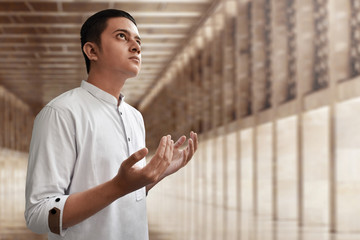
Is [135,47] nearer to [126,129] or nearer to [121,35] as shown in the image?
[121,35]

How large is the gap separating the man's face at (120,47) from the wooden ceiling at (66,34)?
2196 centimetres

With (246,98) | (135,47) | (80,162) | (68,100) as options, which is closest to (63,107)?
(68,100)

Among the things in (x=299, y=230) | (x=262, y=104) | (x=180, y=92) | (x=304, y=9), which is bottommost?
(x=299, y=230)

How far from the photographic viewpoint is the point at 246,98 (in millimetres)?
22625

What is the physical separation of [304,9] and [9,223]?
9.13m

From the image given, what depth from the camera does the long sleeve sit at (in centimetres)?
167

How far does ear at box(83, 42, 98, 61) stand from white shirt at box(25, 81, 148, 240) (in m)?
0.11

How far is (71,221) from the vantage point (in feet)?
5.51

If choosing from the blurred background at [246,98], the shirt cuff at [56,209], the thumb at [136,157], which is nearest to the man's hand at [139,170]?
the thumb at [136,157]

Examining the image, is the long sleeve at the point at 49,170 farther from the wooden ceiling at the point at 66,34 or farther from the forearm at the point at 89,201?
the wooden ceiling at the point at 66,34

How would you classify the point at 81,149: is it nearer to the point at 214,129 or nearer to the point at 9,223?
the point at 9,223

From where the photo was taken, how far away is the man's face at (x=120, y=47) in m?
1.89

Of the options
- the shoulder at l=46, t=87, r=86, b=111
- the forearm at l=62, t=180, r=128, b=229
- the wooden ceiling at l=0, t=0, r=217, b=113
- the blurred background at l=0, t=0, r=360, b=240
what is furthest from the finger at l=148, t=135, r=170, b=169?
the wooden ceiling at l=0, t=0, r=217, b=113

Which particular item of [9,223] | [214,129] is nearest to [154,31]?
[214,129]
